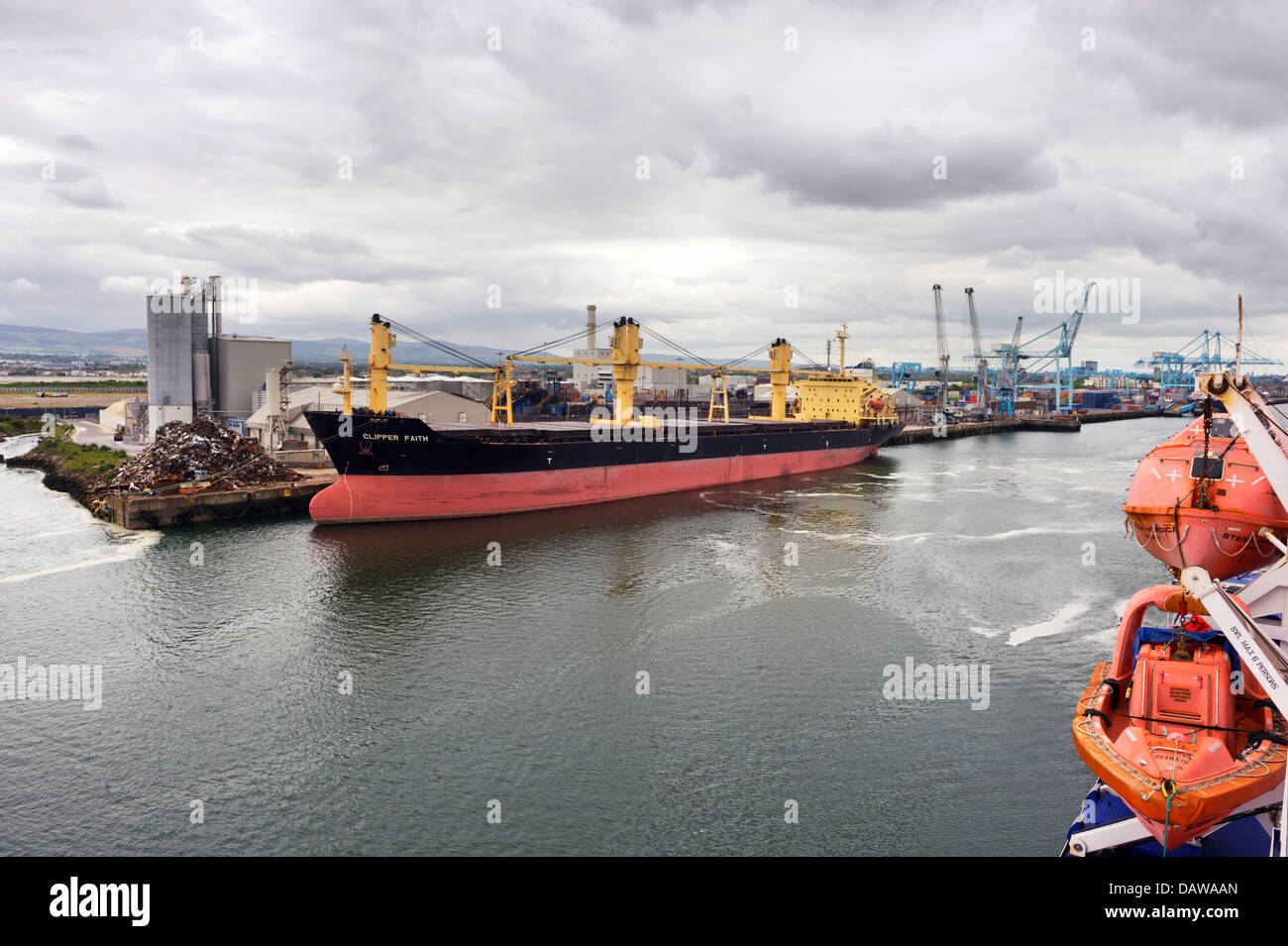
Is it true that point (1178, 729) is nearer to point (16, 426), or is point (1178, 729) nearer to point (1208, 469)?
point (1208, 469)

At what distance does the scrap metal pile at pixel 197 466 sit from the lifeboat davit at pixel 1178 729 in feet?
98.1

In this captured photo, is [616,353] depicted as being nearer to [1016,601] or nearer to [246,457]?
[246,457]

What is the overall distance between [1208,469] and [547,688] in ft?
36.1

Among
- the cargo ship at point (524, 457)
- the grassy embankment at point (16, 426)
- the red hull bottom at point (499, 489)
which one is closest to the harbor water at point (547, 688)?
the red hull bottom at point (499, 489)

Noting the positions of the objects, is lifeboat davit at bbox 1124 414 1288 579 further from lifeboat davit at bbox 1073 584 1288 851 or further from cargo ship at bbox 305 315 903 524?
cargo ship at bbox 305 315 903 524

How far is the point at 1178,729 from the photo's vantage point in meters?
8.59

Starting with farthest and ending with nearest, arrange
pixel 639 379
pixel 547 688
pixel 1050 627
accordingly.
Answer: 1. pixel 639 379
2. pixel 1050 627
3. pixel 547 688

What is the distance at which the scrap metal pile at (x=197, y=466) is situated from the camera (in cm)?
2908

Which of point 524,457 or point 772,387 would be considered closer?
point 524,457

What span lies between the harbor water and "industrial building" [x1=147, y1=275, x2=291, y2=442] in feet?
68.0

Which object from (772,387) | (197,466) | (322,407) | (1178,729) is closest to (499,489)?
(197,466)
